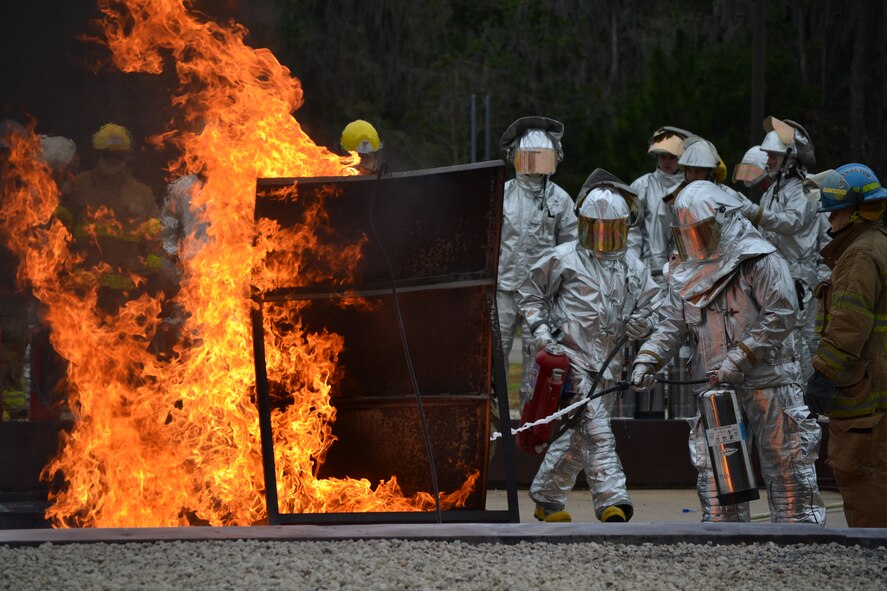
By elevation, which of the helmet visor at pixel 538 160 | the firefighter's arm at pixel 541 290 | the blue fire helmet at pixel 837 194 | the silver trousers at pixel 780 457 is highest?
the helmet visor at pixel 538 160

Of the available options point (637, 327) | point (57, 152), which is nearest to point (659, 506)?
point (637, 327)

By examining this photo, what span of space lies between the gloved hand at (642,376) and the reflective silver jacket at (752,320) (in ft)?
0.76

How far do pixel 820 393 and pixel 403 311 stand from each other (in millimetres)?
1976

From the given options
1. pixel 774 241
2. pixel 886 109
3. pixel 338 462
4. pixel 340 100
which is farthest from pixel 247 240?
pixel 886 109

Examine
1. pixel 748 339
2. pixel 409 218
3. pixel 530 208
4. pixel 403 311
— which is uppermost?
pixel 530 208

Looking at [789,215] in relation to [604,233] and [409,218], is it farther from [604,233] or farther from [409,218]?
[409,218]

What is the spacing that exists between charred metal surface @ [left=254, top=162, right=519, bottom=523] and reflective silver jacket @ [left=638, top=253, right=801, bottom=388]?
1.10m

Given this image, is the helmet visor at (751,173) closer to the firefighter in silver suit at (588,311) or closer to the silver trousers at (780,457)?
the firefighter in silver suit at (588,311)

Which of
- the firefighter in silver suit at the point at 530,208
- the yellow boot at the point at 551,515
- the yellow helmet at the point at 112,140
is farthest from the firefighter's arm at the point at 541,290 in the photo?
the yellow helmet at the point at 112,140

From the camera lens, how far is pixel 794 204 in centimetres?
948

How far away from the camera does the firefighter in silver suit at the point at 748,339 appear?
6387 mm

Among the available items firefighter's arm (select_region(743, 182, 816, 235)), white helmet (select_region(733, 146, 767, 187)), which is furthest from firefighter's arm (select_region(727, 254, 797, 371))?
white helmet (select_region(733, 146, 767, 187))

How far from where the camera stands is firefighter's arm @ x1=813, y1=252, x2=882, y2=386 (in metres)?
6.09

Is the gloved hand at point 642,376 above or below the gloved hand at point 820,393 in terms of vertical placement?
above
